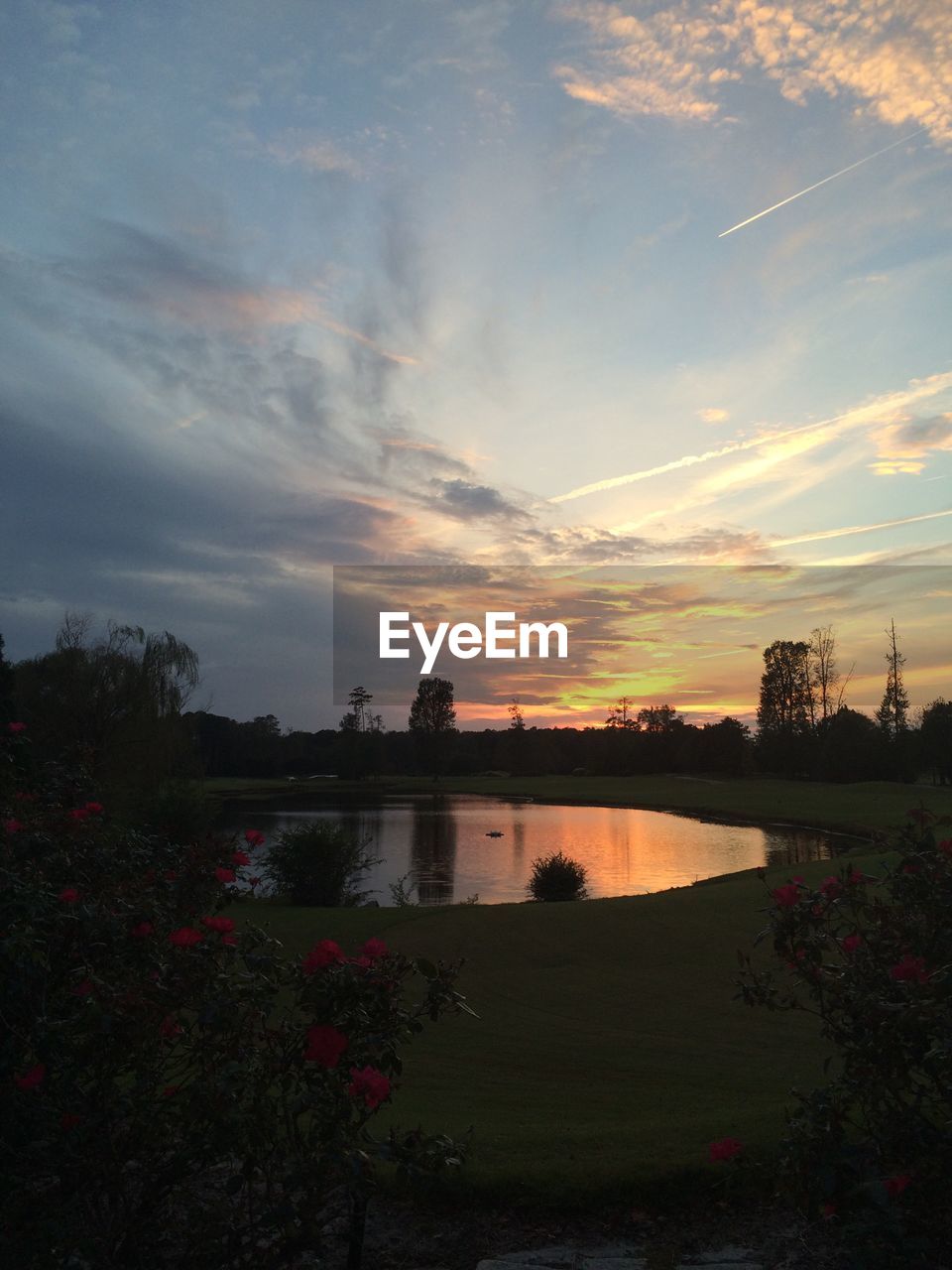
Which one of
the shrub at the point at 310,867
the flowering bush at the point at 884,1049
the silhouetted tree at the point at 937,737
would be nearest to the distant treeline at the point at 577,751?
the silhouetted tree at the point at 937,737

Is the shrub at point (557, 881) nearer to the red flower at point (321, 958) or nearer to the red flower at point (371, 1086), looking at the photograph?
the red flower at point (321, 958)

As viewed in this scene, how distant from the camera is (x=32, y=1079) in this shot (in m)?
2.67

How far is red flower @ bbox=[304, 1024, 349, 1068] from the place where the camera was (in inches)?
107

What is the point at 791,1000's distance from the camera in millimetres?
3602

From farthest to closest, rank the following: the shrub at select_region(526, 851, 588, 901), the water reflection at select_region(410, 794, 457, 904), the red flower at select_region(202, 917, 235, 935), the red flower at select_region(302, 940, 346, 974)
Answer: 1. the water reflection at select_region(410, 794, 457, 904)
2. the shrub at select_region(526, 851, 588, 901)
3. the red flower at select_region(202, 917, 235, 935)
4. the red flower at select_region(302, 940, 346, 974)

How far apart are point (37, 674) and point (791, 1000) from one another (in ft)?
99.8

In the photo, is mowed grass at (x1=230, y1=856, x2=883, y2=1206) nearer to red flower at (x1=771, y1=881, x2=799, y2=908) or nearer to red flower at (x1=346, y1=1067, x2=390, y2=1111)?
Result: red flower at (x1=771, y1=881, x2=799, y2=908)

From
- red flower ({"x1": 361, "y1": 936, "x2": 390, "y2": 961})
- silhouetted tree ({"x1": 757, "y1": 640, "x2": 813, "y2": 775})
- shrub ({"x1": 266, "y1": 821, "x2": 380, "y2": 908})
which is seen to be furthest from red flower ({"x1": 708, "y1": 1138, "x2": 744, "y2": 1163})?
silhouetted tree ({"x1": 757, "y1": 640, "x2": 813, "y2": 775})

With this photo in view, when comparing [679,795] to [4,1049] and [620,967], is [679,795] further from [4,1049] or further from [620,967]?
[4,1049]

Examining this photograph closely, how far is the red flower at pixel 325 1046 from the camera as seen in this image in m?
2.73

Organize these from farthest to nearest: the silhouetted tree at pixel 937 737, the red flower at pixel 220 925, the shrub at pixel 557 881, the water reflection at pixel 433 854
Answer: the silhouetted tree at pixel 937 737
the water reflection at pixel 433 854
the shrub at pixel 557 881
the red flower at pixel 220 925

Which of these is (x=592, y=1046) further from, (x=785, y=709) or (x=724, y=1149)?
(x=785, y=709)

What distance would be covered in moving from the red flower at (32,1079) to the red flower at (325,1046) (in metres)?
0.80

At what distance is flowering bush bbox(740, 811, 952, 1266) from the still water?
741 inches
